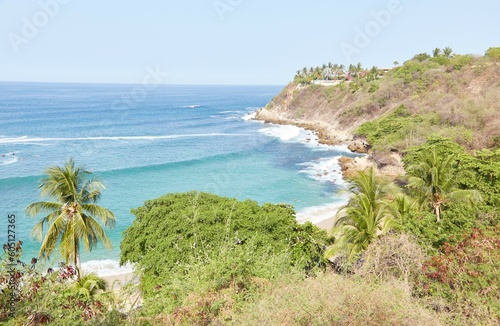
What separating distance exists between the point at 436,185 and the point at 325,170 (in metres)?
24.5

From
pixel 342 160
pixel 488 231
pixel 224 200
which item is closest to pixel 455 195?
pixel 488 231

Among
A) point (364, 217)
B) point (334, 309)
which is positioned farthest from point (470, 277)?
point (364, 217)

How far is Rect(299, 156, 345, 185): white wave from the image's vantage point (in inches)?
1484

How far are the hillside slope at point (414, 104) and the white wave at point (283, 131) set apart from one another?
3897mm

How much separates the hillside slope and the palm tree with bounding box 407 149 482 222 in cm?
1572

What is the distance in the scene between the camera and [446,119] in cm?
3538

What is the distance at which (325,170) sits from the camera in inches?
1594

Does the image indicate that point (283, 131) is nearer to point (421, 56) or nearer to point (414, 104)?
point (414, 104)

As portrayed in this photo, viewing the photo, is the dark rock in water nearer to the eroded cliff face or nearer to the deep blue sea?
the eroded cliff face

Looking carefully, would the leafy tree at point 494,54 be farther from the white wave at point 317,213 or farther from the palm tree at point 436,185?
the palm tree at point 436,185

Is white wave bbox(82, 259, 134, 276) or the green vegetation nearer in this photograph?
the green vegetation

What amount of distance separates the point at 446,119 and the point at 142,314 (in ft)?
120

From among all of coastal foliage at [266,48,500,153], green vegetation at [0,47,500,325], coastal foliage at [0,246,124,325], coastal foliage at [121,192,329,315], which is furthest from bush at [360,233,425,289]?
coastal foliage at [266,48,500,153]

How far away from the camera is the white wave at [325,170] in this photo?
37688 millimetres
